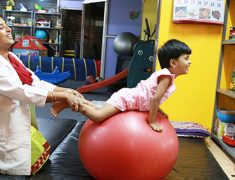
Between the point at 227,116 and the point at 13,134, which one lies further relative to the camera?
the point at 227,116

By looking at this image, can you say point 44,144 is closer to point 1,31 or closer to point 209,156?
point 1,31

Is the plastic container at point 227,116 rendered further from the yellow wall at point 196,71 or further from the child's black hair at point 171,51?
the child's black hair at point 171,51

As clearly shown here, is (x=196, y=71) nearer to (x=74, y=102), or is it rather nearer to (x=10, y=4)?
(x=74, y=102)

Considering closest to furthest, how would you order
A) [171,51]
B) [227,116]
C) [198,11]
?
[171,51]
[227,116]
[198,11]

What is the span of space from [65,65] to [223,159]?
5.79 metres

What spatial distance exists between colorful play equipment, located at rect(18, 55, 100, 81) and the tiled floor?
5179mm

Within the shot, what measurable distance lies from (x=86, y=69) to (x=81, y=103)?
20.1ft

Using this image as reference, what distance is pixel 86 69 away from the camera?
25.7ft

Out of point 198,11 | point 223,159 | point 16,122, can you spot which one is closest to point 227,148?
point 223,159

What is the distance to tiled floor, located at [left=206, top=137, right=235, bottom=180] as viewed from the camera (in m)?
2.19

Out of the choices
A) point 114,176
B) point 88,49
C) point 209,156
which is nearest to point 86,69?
point 88,49

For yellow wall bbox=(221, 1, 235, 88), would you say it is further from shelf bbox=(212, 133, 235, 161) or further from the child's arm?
the child's arm

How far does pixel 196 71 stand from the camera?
3.13 meters

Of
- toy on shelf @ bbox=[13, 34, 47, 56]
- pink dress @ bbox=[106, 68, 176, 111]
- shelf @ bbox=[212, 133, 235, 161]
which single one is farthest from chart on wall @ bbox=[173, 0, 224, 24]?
toy on shelf @ bbox=[13, 34, 47, 56]
